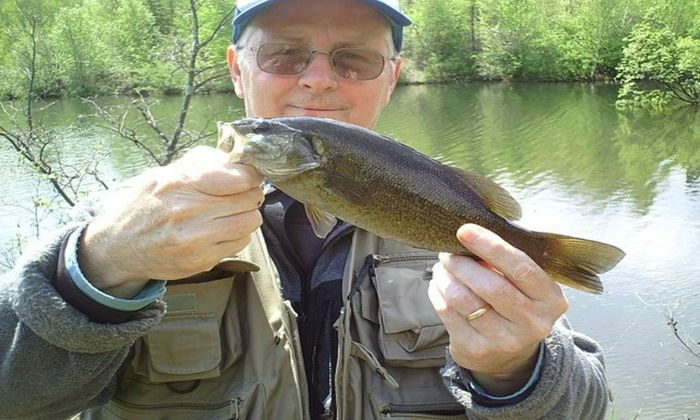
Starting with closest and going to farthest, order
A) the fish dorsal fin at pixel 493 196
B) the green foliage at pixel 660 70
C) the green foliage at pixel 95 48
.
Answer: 1. the fish dorsal fin at pixel 493 196
2. the green foliage at pixel 95 48
3. the green foliage at pixel 660 70

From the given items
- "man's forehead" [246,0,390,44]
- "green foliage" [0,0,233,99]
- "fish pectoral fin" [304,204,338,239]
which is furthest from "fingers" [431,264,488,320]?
"green foliage" [0,0,233,99]

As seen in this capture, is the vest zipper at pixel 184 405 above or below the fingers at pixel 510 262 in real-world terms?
below

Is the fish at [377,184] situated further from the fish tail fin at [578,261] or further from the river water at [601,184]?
the river water at [601,184]

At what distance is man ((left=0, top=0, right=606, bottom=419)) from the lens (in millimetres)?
1880

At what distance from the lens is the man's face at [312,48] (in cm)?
281

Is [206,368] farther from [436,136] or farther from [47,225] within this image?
[436,136]

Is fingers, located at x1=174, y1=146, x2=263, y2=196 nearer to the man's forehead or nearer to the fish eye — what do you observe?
the fish eye

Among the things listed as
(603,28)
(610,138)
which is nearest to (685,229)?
(610,138)

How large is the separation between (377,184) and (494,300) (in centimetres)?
54

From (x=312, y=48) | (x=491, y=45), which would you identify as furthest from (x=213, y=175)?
(x=491, y=45)

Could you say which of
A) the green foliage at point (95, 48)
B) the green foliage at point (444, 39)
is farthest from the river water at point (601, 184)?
the green foliage at point (444, 39)

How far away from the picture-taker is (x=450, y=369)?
7.38ft

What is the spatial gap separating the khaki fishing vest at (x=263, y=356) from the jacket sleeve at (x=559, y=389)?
30 centimetres

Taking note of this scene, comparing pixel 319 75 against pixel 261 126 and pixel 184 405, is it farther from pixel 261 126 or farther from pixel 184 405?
pixel 184 405
